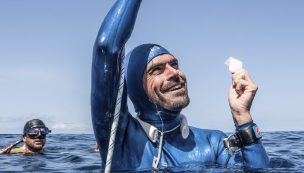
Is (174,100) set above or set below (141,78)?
below

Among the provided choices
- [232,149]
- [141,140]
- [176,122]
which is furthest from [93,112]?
[232,149]

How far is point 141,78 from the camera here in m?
5.32

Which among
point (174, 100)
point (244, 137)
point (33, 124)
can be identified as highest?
point (174, 100)

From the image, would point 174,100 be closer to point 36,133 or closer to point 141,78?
point 141,78

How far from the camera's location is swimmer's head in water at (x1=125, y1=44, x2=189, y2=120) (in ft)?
16.7

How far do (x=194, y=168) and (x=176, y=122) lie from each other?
636 millimetres

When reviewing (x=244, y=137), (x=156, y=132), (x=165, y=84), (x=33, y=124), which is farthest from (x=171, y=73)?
(x=33, y=124)

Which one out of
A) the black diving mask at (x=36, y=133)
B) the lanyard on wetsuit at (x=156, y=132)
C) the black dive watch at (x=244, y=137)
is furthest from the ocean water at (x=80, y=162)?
the black diving mask at (x=36, y=133)

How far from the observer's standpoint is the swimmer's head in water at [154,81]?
5.10 m

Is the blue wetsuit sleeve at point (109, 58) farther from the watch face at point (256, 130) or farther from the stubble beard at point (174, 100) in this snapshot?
the watch face at point (256, 130)

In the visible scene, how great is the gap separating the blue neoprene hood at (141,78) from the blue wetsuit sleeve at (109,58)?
95 centimetres

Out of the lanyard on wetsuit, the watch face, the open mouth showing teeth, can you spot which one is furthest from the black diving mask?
the watch face

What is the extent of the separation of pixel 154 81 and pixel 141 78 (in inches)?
8.0

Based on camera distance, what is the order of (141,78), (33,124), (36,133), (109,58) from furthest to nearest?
1. (33,124)
2. (36,133)
3. (141,78)
4. (109,58)
